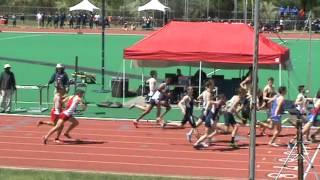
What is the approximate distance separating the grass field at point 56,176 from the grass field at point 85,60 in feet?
31.9

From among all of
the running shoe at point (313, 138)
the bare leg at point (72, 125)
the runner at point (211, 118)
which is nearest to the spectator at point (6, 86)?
the bare leg at point (72, 125)

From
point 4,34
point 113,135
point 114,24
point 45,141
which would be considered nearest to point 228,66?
point 113,135

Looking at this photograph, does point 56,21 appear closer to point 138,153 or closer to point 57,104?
point 57,104

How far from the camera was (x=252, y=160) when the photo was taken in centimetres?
945

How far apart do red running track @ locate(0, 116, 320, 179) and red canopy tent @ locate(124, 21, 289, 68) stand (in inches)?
145

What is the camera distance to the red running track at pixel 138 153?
1631cm

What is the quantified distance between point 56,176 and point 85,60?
93.7ft

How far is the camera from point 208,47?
1021 inches

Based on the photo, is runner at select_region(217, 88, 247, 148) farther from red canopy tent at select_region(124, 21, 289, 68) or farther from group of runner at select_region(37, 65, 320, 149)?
red canopy tent at select_region(124, 21, 289, 68)

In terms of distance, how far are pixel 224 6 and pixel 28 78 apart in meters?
61.5

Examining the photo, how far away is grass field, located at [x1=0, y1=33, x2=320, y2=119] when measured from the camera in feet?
99.6

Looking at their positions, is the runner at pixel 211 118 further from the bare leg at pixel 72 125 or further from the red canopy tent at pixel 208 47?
the red canopy tent at pixel 208 47

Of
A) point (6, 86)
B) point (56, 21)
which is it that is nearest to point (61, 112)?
point (6, 86)

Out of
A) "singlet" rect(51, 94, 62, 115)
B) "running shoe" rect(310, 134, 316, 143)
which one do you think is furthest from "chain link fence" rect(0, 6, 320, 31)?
"singlet" rect(51, 94, 62, 115)
